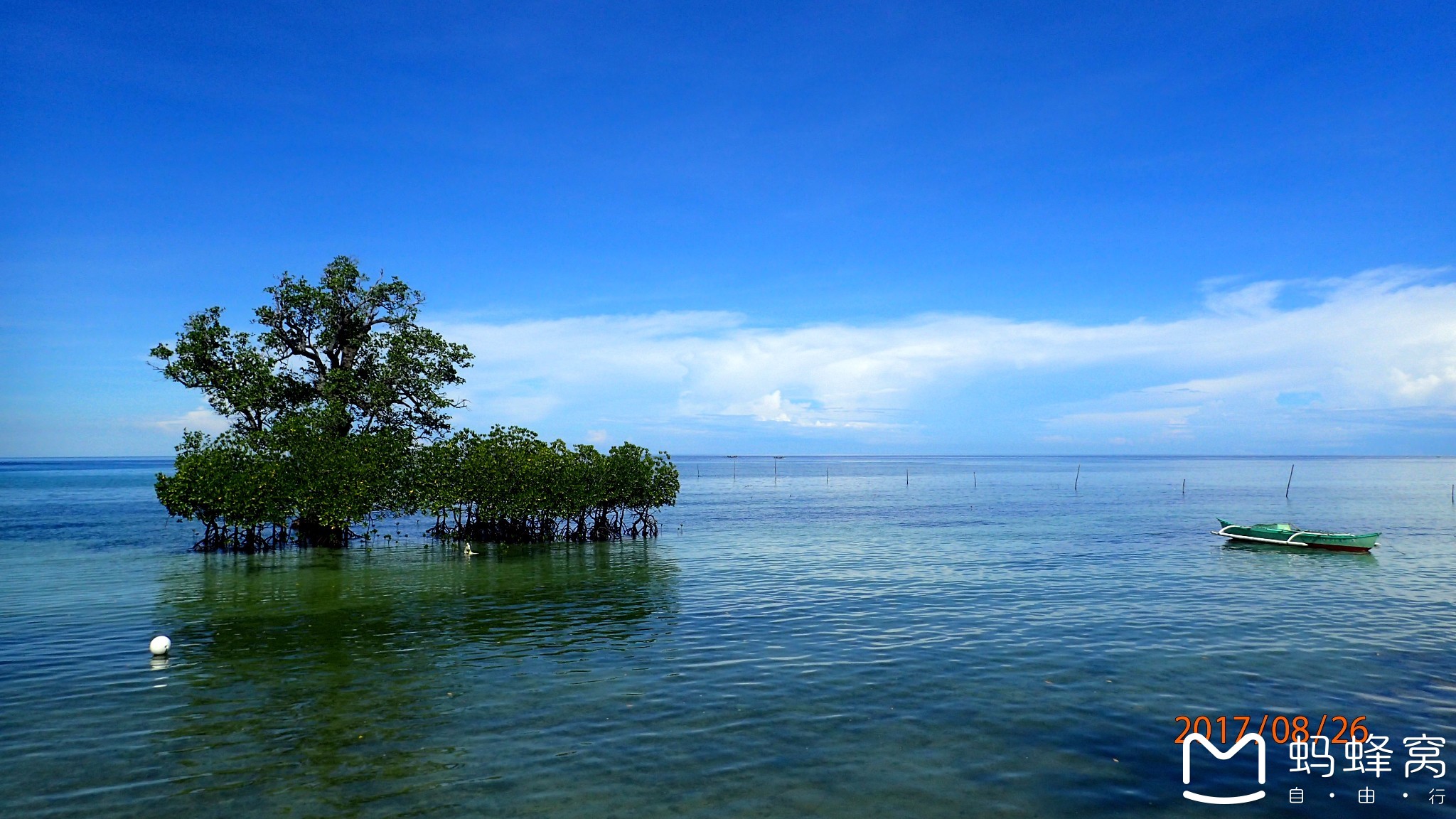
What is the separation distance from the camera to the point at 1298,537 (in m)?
49.8

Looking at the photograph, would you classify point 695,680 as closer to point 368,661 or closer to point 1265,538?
point 368,661

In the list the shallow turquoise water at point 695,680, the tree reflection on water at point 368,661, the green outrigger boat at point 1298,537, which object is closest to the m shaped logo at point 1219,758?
the shallow turquoise water at point 695,680

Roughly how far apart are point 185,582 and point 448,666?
71.9ft

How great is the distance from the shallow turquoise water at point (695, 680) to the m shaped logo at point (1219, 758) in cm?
23

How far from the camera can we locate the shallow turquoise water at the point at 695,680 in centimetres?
1362

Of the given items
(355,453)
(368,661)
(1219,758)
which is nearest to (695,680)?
(368,661)

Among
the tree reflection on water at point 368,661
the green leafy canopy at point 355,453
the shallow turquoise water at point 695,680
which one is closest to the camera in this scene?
the shallow turquoise water at point 695,680

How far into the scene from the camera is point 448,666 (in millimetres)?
21359

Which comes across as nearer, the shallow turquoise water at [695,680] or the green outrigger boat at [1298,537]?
the shallow turquoise water at [695,680]

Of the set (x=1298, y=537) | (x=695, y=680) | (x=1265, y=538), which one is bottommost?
(x=1265, y=538)

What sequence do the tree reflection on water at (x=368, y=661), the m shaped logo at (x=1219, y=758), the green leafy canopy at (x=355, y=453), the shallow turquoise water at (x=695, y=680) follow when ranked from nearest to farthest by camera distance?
the m shaped logo at (x=1219, y=758), the shallow turquoise water at (x=695, y=680), the tree reflection on water at (x=368, y=661), the green leafy canopy at (x=355, y=453)

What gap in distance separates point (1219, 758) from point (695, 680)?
11.1 meters

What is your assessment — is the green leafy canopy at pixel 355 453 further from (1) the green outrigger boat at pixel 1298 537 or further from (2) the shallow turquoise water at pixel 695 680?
(1) the green outrigger boat at pixel 1298 537

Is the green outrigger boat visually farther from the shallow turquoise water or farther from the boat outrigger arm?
the shallow turquoise water
